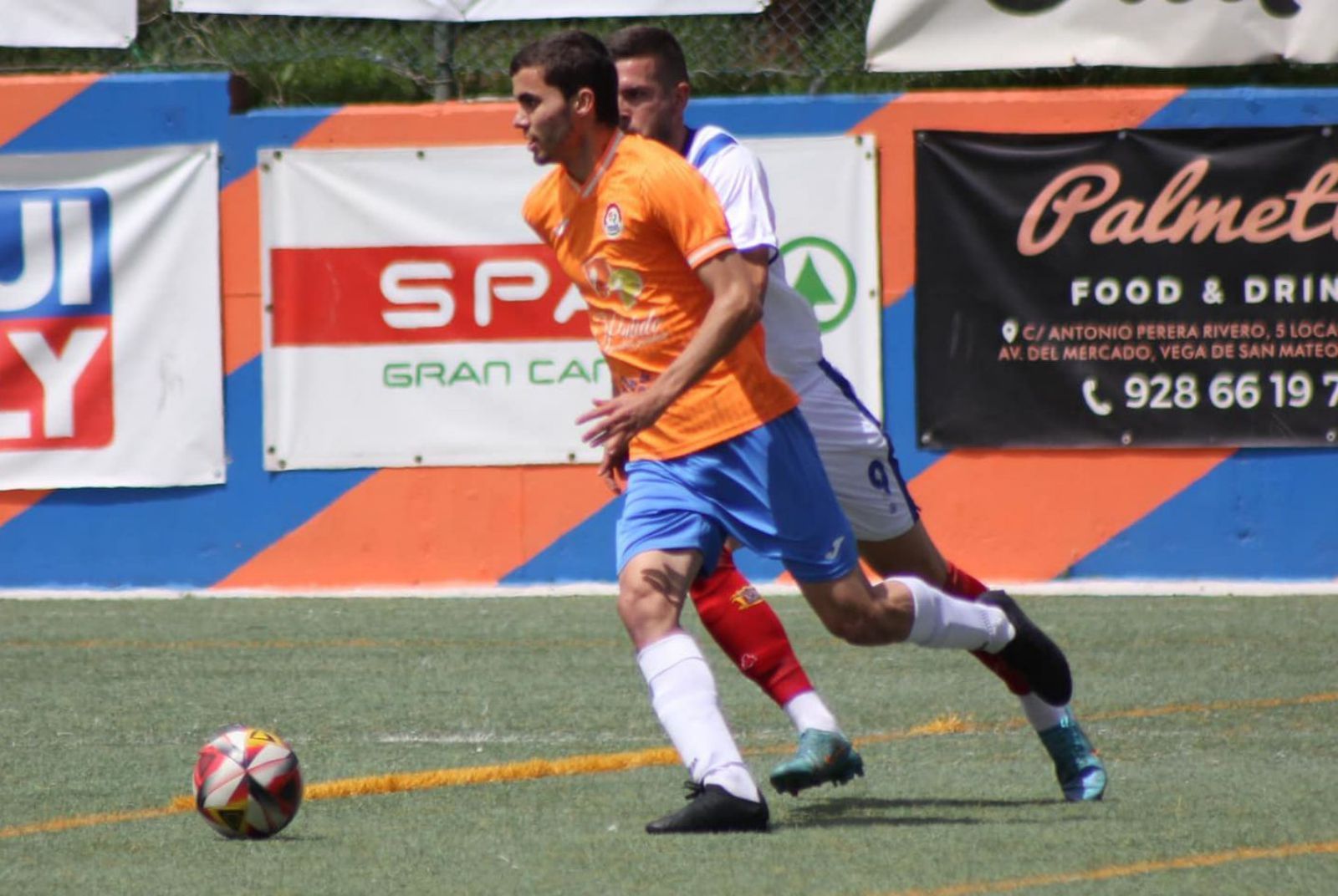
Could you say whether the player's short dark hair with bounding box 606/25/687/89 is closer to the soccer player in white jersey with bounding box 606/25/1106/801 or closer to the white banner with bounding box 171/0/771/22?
the soccer player in white jersey with bounding box 606/25/1106/801

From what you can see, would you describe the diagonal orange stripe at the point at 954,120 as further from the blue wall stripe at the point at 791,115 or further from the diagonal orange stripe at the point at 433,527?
the diagonal orange stripe at the point at 433,527

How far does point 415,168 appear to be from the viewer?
37.0 feet

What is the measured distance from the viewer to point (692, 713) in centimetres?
519

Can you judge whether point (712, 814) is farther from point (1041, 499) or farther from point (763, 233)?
point (1041, 499)

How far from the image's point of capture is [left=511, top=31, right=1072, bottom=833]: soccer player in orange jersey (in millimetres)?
5203

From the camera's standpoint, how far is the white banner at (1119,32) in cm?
1112

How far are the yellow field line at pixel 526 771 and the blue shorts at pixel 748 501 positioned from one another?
1.09 m

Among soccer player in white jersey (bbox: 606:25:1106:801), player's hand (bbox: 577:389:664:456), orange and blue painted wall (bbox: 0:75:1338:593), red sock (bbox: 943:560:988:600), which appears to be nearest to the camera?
player's hand (bbox: 577:389:664:456)

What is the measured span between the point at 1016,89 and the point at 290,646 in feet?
14.7

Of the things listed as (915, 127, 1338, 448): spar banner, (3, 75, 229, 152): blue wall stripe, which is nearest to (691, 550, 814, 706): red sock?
(915, 127, 1338, 448): spar banner

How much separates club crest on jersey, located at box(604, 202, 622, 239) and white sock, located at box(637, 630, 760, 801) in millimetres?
944

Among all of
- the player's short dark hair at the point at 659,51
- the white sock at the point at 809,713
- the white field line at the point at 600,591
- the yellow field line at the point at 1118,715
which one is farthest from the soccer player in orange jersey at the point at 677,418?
the white field line at the point at 600,591

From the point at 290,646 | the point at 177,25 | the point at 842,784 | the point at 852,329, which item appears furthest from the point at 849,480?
the point at 177,25

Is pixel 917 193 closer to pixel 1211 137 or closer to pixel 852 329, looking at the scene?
pixel 852 329
